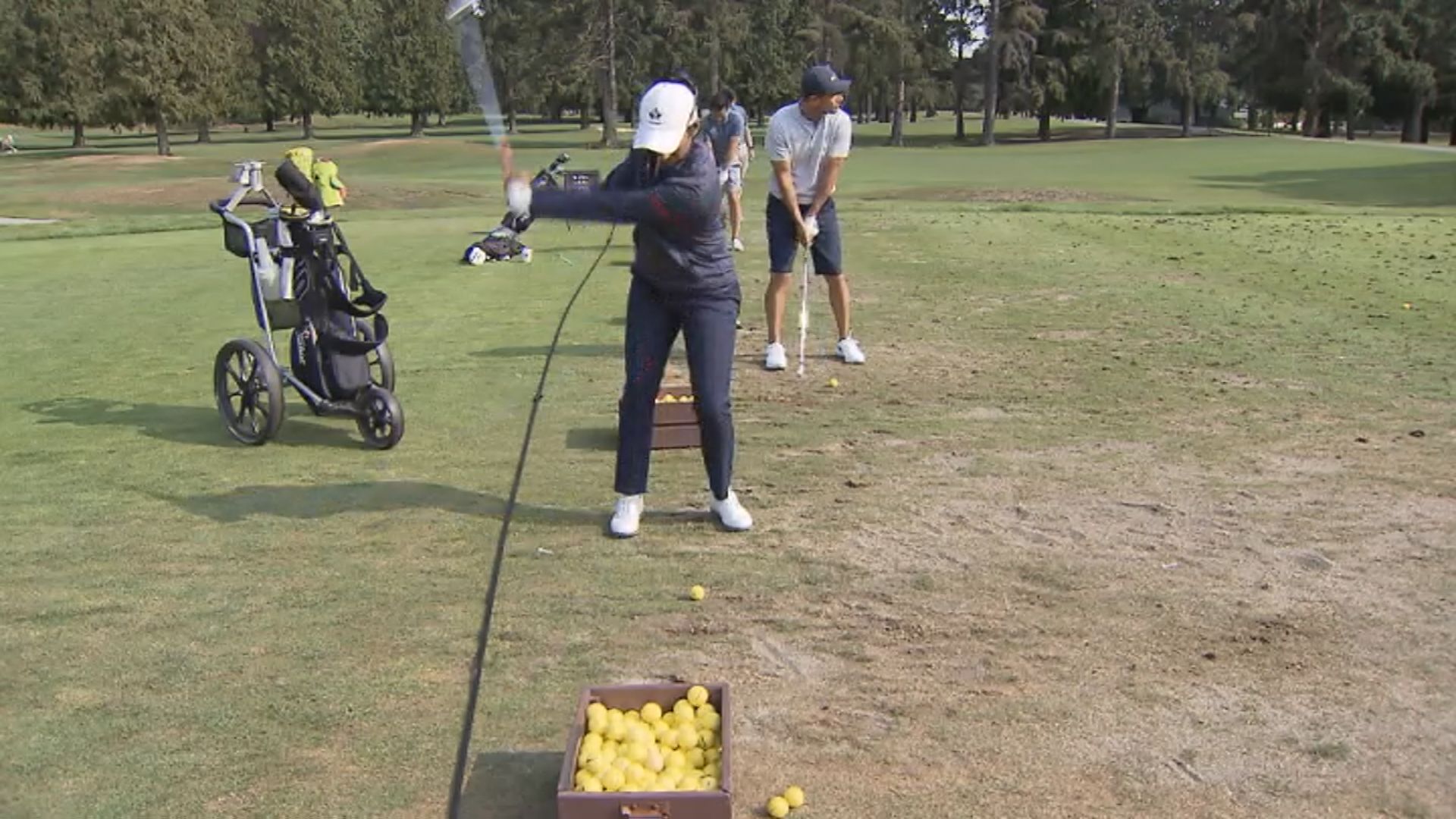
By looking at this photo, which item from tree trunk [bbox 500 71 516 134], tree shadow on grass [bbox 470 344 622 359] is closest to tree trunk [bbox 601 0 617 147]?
tree trunk [bbox 500 71 516 134]

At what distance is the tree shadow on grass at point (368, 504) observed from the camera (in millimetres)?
6277

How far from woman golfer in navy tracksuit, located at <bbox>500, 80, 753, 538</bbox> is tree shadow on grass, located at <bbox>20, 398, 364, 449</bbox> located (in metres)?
2.78

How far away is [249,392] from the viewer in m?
7.73

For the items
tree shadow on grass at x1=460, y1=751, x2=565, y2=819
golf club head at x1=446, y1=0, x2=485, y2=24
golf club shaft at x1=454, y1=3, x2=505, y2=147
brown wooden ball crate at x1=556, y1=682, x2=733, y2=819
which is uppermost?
golf club head at x1=446, y1=0, x2=485, y2=24

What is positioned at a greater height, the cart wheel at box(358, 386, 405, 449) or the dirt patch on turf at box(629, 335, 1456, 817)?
the cart wheel at box(358, 386, 405, 449)

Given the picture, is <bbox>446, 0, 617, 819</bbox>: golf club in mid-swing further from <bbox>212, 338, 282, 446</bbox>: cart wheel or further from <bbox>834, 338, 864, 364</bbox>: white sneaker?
<bbox>834, 338, 864, 364</bbox>: white sneaker

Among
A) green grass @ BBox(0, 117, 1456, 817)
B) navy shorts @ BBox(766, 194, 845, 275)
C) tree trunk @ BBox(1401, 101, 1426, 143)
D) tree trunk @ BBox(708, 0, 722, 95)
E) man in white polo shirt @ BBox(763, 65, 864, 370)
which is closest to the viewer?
green grass @ BBox(0, 117, 1456, 817)

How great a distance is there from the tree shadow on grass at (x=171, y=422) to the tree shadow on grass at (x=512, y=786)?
426 centimetres

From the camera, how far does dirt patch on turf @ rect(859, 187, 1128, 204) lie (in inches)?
1188

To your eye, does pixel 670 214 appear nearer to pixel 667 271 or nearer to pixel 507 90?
pixel 667 271

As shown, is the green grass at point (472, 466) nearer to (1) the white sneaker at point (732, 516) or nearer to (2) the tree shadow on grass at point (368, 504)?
(2) the tree shadow on grass at point (368, 504)

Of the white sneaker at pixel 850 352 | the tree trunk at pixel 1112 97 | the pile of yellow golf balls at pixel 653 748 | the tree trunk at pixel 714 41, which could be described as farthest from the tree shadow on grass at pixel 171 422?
the tree trunk at pixel 1112 97

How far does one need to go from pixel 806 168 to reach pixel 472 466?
3.55 meters

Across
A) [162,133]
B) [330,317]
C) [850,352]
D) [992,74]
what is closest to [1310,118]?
[992,74]
